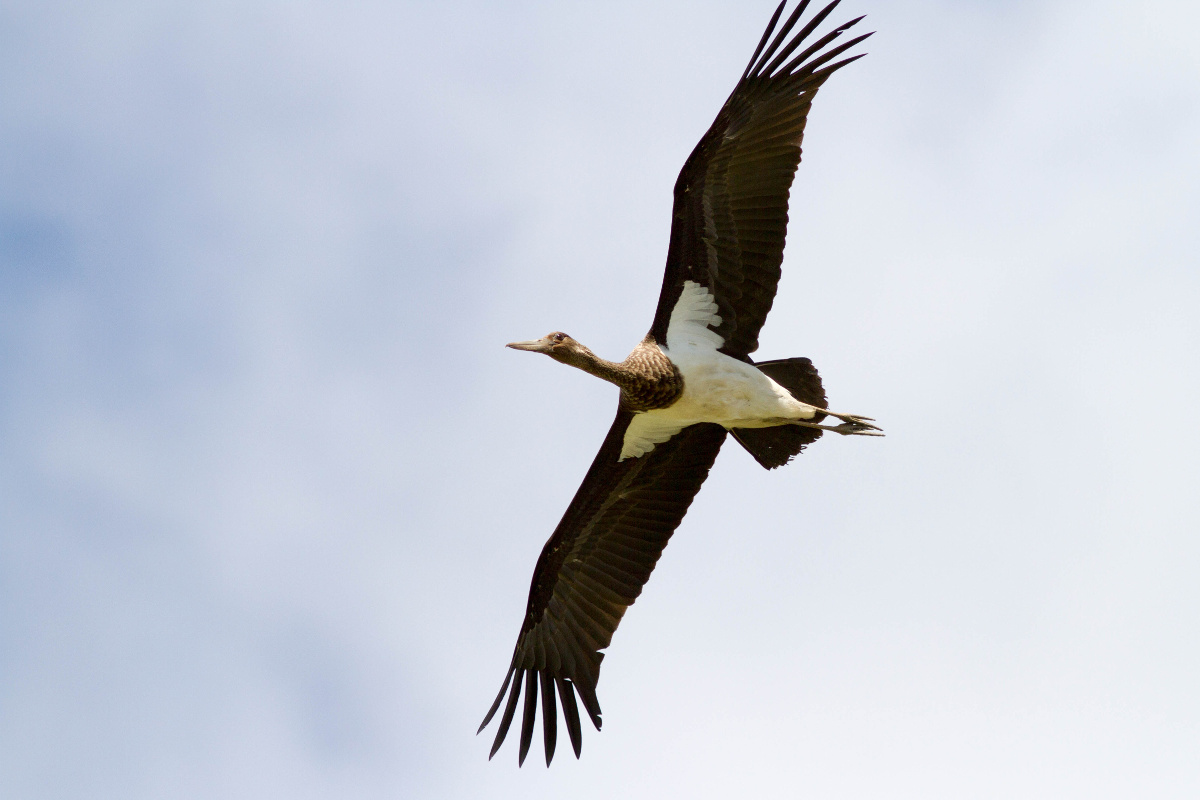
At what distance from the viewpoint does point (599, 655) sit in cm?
1443

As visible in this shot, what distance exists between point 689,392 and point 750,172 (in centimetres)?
215

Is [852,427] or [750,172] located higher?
[750,172]

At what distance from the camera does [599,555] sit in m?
14.7

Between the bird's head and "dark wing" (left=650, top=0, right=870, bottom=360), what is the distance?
3.45ft

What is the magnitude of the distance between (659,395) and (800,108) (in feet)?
9.88

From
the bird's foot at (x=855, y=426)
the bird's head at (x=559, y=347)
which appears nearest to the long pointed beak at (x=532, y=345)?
the bird's head at (x=559, y=347)

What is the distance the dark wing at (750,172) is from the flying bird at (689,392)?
0.01 meters

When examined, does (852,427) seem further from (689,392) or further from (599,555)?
(599,555)

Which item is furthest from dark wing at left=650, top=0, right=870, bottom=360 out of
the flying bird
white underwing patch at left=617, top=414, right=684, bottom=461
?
white underwing patch at left=617, top=414, right=684, bottom=461

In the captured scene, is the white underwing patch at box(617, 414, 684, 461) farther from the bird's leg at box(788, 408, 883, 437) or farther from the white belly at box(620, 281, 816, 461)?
the bird's leg at box(788, 408, 883, 437)

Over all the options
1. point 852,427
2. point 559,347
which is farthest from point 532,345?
point 852,427

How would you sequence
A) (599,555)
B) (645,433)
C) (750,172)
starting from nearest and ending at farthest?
(750,172), (645,433), (599,555)

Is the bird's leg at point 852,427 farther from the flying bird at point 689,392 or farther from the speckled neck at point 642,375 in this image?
the speckled neck at point 642,375

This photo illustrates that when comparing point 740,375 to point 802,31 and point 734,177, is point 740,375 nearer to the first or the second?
point 734,177
